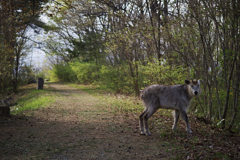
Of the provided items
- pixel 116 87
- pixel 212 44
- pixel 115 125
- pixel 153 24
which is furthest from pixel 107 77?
pixel 212 44

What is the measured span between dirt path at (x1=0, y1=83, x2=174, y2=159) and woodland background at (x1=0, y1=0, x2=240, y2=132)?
3054mm

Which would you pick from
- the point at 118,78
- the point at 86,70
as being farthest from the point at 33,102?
the point at 86,70

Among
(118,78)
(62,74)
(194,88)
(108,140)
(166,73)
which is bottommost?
(108,140)

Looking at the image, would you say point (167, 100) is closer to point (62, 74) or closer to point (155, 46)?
point (155, 46)

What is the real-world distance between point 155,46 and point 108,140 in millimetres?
7206

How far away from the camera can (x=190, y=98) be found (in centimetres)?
645

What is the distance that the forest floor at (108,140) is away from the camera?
4.79 metres

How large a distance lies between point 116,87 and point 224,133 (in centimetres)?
1142

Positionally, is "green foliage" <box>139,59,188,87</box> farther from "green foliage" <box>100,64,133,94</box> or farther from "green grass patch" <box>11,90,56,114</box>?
"green grass patch" <box>11,90,56,114</box>

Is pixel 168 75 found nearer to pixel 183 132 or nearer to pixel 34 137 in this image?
pixel 183 132

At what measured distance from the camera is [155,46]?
1169cm

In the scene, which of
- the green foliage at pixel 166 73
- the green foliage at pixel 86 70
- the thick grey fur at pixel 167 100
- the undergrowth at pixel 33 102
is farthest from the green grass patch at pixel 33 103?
the green foliage at pixel 86 70

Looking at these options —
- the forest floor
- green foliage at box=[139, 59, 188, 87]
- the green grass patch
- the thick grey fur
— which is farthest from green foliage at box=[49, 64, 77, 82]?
the thick grey fur

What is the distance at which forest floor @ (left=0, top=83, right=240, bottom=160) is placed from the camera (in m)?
4.79
